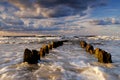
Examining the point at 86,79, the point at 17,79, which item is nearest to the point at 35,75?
the point at 17,79

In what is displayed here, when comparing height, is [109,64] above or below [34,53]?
below

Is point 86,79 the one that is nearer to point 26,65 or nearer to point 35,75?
point 35,75

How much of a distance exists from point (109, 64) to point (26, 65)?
17.7 feet

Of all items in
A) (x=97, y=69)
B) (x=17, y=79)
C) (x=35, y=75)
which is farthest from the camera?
(x=97, y=69)

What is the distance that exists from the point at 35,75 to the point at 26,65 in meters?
2.65

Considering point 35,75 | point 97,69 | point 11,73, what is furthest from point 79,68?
point 11,73

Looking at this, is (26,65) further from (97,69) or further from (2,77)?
(97,69)

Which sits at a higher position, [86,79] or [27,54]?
[27,54]

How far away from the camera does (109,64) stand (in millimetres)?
13047

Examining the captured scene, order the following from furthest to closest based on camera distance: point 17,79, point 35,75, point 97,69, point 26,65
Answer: point 26,65, point 97,69, point 35,75, point 17,79

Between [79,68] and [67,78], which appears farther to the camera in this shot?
[79,68]

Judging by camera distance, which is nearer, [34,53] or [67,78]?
[67,78]

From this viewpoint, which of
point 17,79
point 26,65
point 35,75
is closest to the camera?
point 17,79

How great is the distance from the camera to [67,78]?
9.24 meters
